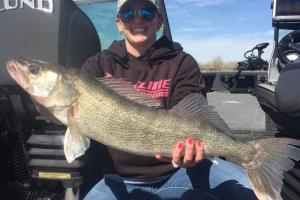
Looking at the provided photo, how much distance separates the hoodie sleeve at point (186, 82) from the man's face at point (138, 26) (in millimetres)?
288

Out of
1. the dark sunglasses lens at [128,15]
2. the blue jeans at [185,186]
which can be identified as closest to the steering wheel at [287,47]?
the blue jeans at [185,186]

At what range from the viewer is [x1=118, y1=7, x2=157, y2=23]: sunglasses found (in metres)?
3.28

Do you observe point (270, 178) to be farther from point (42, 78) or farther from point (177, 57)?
point (42, 78)

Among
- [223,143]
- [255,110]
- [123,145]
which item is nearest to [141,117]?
[123,145]

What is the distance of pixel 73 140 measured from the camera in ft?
8.92

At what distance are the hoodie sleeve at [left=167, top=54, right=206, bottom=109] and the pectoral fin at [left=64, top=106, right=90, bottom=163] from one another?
29.8 inches

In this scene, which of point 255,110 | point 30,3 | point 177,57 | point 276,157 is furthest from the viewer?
point 255,110

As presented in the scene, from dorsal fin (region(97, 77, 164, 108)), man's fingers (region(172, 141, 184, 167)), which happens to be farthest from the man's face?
man's fingers (region(172, 141, 184, 167))

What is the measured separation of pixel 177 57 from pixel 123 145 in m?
0.95

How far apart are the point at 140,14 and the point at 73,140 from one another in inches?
40.4

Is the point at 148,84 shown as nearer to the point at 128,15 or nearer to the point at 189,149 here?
the point at 128,15

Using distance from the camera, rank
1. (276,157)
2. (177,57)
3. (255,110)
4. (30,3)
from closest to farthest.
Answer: (276,157) < (30,3) < (177,57) < (255,110)

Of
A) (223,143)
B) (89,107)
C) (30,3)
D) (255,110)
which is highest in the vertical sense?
(30,3)

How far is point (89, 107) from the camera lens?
8.77ft
